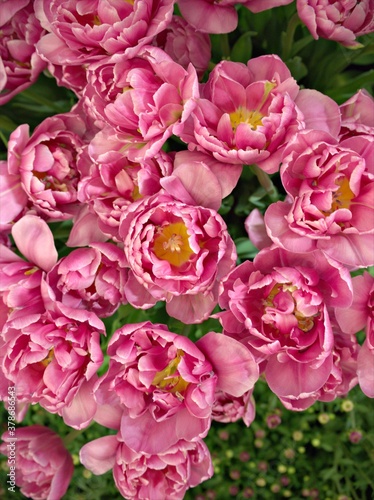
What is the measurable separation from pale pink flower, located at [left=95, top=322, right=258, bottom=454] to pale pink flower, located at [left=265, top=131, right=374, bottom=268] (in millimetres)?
103

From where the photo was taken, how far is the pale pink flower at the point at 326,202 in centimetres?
45

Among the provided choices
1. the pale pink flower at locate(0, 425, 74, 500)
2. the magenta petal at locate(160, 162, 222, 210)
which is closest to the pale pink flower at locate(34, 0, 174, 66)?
the magenta petal at locate(160, 162, 222, 210)

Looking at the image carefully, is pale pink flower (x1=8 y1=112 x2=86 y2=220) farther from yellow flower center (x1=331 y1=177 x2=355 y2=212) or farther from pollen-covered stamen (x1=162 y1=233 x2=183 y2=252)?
yellow flower center (x1=331 y1=177 x2=355 y2=212)

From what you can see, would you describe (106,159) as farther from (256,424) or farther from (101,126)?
(256,424)

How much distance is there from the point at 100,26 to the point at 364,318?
321 millimetres

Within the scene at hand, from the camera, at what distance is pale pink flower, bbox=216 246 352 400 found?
1.52 ft

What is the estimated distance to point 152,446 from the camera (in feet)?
1.71

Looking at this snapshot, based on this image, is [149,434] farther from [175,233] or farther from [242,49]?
[242,49]

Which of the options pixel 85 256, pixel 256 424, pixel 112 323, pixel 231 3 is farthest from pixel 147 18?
pixel 256 424

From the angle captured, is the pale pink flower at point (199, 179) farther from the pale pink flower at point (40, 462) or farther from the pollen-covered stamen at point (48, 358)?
the pale pink flower at point (40, 462)

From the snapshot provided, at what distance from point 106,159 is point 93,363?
17 cm

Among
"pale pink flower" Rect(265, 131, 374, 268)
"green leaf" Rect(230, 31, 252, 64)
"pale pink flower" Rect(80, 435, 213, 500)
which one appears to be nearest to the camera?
"pale pink flower" Rect(265, 131, 374, 268)

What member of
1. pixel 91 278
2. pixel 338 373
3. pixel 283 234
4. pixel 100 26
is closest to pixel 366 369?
pixel 338 373

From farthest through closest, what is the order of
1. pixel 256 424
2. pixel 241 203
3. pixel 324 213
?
pixel 256 424, pixel 241 203, pixel 324 213
